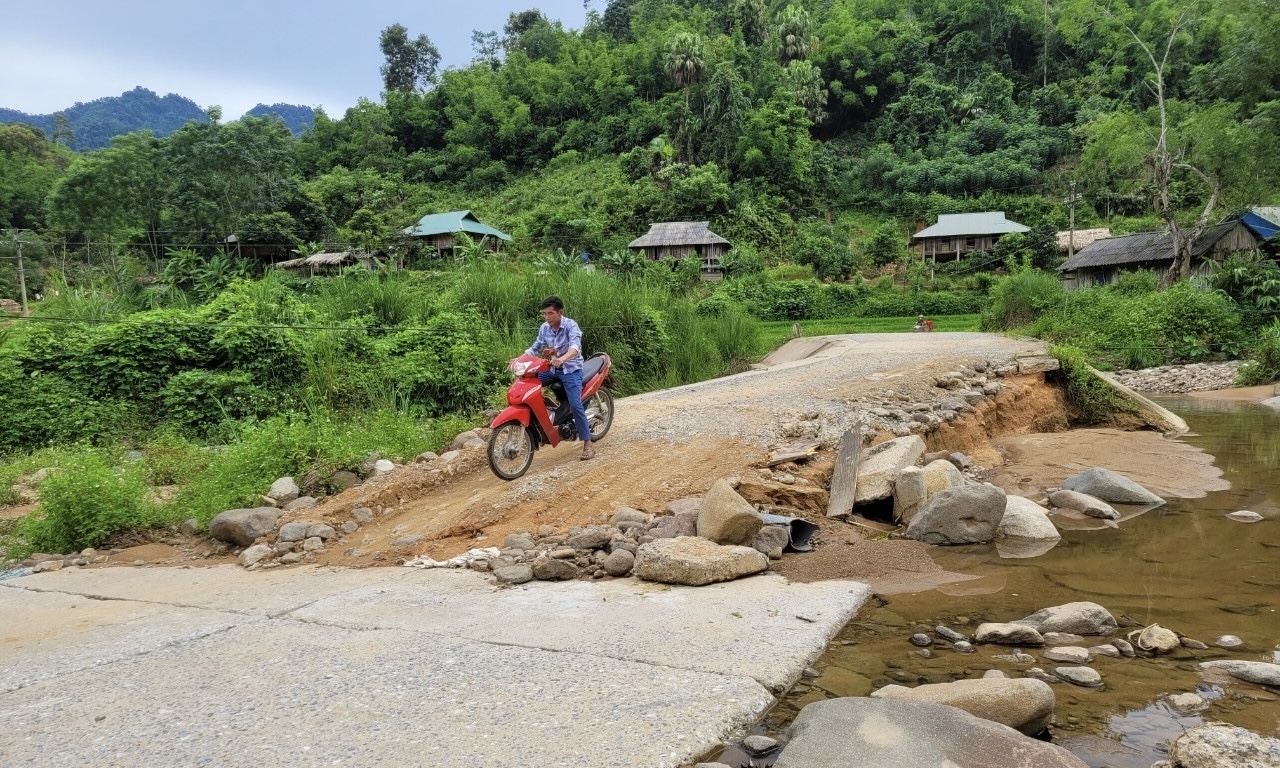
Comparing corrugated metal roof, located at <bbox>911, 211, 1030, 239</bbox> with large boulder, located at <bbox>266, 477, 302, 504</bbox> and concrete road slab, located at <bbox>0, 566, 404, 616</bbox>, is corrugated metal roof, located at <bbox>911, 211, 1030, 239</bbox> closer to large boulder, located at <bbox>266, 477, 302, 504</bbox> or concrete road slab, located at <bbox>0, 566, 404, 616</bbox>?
large boulder, located at <bbox>266, 477, 302, 504</bbox>

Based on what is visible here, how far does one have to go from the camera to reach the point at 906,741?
2457 millimetres

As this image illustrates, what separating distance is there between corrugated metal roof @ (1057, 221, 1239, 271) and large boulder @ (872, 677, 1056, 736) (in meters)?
36.2

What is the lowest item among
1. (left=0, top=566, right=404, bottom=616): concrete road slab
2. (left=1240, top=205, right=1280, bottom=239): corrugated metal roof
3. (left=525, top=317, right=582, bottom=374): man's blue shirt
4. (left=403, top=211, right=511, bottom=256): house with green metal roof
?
(left=0, top=566, right=404, bottom=616): concrete road slab

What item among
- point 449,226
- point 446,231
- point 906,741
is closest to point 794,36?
point 449,226

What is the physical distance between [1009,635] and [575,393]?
438 centimetres

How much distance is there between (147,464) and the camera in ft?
27.9

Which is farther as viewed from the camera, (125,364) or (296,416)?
(125,364)

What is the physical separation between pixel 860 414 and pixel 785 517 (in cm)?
326

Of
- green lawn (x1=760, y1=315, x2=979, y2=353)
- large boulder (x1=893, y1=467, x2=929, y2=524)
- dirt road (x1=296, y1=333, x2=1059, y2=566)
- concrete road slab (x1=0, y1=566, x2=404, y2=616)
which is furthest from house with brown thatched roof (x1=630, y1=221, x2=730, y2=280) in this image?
concrete road slab (x1=0, y1=566, x2=404, y2=616)

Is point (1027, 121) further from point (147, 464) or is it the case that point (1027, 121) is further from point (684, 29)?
point (147, 464)

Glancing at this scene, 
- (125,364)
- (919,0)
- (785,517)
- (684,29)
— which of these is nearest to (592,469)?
(785,517)

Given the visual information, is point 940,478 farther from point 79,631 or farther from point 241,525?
point 79,631

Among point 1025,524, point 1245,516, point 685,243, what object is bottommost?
point 1245,516

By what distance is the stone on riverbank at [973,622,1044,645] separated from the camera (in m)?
3.77
